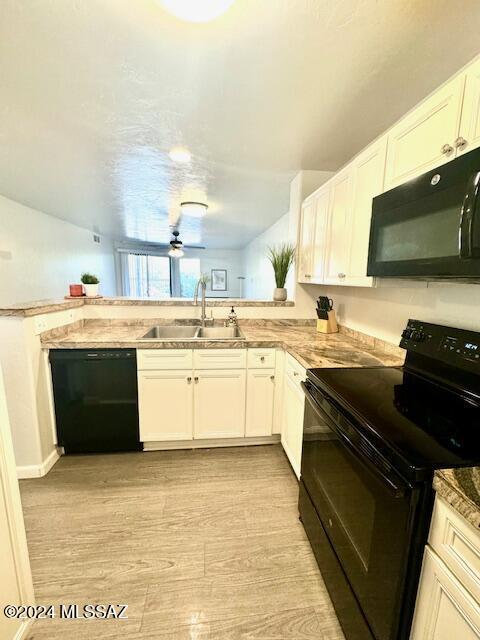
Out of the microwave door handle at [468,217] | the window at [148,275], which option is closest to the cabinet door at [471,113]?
the microwave door handle at [468,217]

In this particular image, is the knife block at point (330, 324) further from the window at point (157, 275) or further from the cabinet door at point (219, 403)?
the window at point (157, 275)

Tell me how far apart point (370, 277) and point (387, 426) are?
89cm

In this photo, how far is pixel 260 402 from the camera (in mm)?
2268

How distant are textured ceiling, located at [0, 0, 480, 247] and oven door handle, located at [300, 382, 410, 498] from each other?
159 centimetres

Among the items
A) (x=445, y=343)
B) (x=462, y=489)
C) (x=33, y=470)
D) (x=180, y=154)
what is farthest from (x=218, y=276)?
(x=462, y=489)

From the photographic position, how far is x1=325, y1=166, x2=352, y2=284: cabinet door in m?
1.83

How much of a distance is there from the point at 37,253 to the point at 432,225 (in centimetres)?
468

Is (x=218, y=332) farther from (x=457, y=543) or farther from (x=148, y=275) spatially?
(x=148, y=275)

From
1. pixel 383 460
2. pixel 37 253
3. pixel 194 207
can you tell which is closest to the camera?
pixel 383 460

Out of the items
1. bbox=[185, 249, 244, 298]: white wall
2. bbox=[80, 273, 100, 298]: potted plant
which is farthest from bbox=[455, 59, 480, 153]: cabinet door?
bbox=[185, 249, 244, 298]: white wall

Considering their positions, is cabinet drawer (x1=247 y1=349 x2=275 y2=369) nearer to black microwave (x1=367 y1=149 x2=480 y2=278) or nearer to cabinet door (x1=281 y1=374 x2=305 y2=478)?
cabinet door (x1=281 y1=374 x2=305 y2=478)

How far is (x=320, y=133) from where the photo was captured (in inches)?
76.2

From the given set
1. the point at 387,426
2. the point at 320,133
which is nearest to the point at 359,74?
the point at 320,133

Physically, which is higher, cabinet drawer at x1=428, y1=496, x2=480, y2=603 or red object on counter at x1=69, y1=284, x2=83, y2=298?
red object on counter at x1=69, y1=284, x2=83, y2=298
